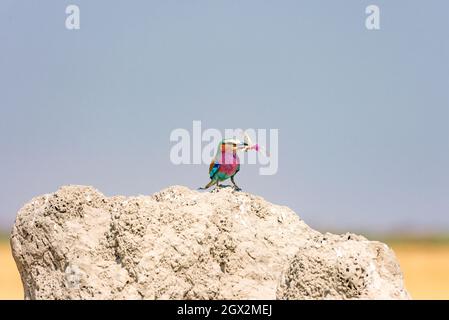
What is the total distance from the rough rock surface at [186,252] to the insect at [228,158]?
0.43m

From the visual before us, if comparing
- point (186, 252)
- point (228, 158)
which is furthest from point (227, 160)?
point (186, 252)

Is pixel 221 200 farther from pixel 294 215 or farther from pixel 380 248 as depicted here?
pixel 380 248

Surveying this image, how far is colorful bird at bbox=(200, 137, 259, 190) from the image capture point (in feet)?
21.9

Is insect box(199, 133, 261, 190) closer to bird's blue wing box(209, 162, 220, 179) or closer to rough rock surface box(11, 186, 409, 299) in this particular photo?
bird's blue wing box(209, 162, 220, 179)

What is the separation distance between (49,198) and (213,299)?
1.76 meters

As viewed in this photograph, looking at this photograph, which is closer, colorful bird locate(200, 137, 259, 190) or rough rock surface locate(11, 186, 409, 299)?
rough rock surface locate(11, 186, 409, 299)

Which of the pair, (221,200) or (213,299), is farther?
(221,200)

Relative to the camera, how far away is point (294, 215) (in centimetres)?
644

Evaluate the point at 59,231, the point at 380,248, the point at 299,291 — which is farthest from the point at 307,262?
the point at 59,231

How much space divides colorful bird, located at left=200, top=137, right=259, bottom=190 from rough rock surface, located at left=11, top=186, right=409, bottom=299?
43cm

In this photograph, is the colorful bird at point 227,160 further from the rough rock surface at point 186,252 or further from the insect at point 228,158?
the rough rock surface at point 186,252

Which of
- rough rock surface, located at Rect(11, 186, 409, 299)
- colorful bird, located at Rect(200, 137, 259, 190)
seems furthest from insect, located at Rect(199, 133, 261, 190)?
rough rock surface, located at Rect(11, 186, 409, 299)
